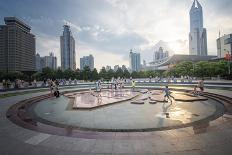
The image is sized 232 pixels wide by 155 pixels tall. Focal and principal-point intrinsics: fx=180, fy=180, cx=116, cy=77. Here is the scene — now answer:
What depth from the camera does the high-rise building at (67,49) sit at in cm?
17730

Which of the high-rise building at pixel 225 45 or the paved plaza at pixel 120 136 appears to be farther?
the high-rise building at pixel 225 45

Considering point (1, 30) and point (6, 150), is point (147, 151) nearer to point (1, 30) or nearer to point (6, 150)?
point (6, 150)

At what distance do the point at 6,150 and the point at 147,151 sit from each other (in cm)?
513

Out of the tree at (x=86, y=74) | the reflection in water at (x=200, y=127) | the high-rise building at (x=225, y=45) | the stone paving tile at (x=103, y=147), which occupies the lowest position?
the stone paving tile at (x=103, y=147)

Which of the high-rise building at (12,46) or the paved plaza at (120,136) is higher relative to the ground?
the high-rise building at (12,46)

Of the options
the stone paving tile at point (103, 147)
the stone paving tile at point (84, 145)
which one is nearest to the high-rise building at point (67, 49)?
the stone paving tile at point (84, 145)

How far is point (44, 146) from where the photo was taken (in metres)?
6.95

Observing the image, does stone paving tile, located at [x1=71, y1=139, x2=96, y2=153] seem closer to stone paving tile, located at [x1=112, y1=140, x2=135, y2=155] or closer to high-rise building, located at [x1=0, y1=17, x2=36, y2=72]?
stone paving tile, located at [x1=112, y1=140, x2=135, y2=155]

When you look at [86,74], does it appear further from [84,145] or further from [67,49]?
[67,49]

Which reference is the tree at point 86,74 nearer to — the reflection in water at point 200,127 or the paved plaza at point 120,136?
the paved plaza at point 120,136

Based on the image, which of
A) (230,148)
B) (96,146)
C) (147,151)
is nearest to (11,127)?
(96,146)

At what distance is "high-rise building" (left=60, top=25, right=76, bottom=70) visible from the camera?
17730 cm

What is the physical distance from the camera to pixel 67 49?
588ft

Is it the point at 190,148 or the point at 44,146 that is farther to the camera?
the point at 44,146
